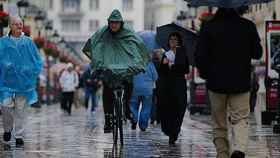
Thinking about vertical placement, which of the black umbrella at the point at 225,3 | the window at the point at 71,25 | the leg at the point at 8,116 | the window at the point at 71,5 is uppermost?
the black umbrella at the point at 225,3

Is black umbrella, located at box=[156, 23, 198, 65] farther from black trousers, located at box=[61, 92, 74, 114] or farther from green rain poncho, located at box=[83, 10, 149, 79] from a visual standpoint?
black trousers, located at box=[61, 92, 74, 114]

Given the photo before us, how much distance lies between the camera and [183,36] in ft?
58.0

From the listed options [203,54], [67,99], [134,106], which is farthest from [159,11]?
[203,54]

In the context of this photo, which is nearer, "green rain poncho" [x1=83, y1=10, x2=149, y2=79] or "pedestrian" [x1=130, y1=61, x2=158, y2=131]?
"green rain poncho" [x1=83, y1=10, x2=149, y2=79]

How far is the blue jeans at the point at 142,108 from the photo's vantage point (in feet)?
65.6

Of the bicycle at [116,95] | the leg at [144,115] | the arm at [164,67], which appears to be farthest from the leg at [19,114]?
the leg at [144,115]

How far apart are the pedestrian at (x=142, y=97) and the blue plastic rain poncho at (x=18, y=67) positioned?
5.19m

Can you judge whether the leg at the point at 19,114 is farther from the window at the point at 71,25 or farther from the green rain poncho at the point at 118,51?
the window at the point at 71,25

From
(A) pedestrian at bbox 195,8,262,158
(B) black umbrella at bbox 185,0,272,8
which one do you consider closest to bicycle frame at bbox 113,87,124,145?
(B) black umbrella at bbox 185,0,272,8

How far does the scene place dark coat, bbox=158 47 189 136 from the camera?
16219mm

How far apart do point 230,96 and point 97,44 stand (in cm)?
421

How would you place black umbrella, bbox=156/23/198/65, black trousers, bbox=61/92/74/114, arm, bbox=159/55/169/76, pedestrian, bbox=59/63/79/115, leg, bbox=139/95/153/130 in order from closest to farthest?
arm, bbox=159/55/169/76 < black umbrella, bbox=156/23/198/65 < leg, bbox=139/95/153/130 < pedestrian, bbox=59/63/79/115 < black trousers, bbox=61/92/74/114

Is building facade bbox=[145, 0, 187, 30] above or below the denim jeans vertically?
below

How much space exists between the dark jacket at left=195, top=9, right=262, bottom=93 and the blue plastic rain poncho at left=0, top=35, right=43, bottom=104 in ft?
15.9
